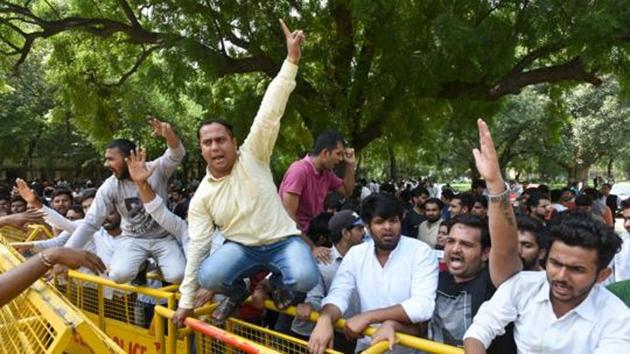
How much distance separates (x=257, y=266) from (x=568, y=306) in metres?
1.56

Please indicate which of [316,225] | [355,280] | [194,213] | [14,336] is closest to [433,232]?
[316,225]

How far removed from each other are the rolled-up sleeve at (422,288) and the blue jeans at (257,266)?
507mm

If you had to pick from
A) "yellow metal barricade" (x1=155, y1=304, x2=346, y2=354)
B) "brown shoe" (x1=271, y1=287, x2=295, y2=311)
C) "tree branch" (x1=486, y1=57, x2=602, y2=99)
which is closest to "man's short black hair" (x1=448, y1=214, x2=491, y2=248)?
"brown shoe" (x1=271, y1=287, x2=295, y2=311)

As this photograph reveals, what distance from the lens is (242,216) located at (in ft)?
9.25

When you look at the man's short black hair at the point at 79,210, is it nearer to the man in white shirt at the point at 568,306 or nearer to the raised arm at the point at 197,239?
the raised arm at the point at 197,239

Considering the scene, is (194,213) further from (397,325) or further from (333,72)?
(333,72)

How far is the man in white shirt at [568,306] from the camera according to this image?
203 cm

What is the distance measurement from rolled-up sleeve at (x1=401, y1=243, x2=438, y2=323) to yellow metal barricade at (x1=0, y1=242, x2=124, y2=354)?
136 centimetres

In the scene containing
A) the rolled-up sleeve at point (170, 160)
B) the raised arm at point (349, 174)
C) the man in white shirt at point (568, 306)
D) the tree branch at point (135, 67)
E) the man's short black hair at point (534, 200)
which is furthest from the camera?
the tree branch at point (135, 67)

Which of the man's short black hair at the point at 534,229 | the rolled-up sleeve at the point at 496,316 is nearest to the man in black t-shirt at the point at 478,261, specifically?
the rolled-up sleeve at the point at 496,316

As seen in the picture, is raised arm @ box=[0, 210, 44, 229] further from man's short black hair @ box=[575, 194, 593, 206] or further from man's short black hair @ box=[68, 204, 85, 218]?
man's short black hair @ box=[575, 194, 593, 206]

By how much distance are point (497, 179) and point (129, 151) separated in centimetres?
265

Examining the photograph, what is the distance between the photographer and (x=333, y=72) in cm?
930

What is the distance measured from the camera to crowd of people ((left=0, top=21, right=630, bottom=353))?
2.12 m
